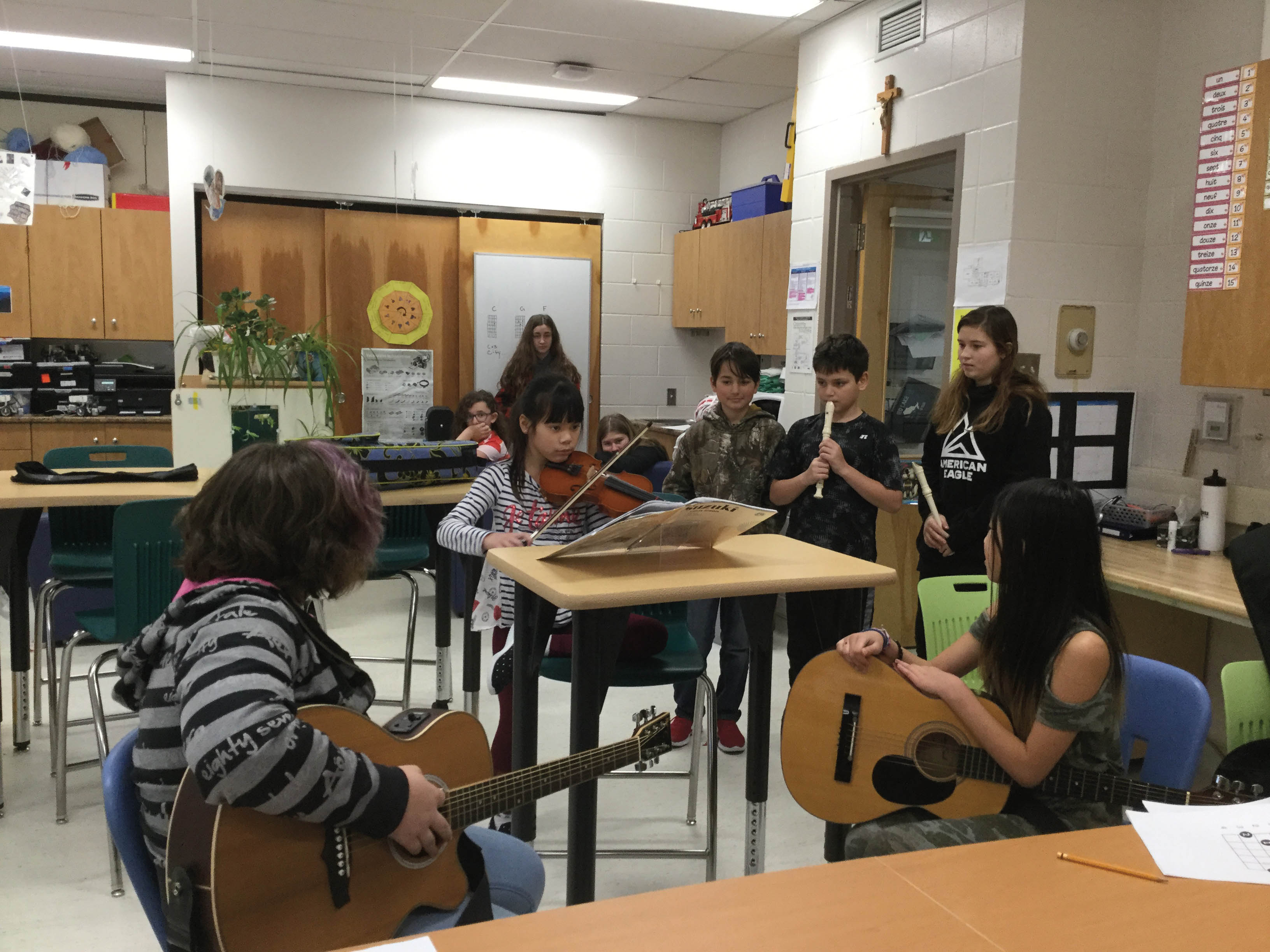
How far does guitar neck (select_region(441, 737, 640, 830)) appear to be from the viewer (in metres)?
1.41

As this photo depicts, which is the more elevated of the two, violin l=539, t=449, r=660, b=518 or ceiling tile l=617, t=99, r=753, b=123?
ceiling tile l=617, t=99, r=753, b=123

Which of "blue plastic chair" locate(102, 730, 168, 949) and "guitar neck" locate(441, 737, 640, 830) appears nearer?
"blue plastic chair" locate(102, 730, 168, 949)

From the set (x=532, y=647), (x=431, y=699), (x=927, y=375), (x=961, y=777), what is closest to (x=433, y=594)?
(x=431, y=699)

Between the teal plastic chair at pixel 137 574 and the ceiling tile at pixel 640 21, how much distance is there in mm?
2909

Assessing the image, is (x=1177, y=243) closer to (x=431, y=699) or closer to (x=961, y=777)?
(x=961, y=777)

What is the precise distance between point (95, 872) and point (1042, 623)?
2221mm

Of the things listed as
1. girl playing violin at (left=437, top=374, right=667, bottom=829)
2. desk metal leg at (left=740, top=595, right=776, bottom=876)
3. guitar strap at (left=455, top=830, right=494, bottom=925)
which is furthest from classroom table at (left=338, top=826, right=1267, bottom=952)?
girl playing violin at (left=437, top=374, right=667, bottom=829)

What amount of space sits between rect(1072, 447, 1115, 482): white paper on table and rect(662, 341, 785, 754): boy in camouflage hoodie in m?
1.04

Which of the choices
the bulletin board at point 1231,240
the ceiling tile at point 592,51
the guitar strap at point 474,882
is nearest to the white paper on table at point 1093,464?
the bulletin board at point 1231,240

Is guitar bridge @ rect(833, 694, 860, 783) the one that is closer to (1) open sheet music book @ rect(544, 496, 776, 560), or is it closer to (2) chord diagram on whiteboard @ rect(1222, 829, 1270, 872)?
(1) open sheet music book @ rect(544, 496, 776, 560)

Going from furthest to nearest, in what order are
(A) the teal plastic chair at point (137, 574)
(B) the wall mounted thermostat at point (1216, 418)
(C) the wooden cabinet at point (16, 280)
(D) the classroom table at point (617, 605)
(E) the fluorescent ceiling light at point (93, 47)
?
(C) the wooden cabinet at point (16, 280), (E) the fluorescent ceiling light at point (93, 47), (B) the wall mounted thermostat at point (1216, 418), (A) the teal plastic chair at point (137, 574), (D) the classroom table at point (617, 605)

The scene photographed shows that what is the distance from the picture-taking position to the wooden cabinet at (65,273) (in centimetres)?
607

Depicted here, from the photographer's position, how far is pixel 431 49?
520 cm

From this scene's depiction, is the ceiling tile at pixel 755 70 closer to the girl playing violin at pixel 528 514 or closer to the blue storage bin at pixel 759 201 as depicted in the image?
the blue storage bin at pixel 759 201
